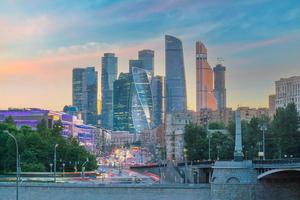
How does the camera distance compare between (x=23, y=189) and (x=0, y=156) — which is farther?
(x=0, y=156)

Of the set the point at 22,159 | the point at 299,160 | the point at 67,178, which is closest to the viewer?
the point at 299,160

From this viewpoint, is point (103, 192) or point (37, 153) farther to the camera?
point (37, 153)

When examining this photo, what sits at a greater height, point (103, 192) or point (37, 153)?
point (37, 153)

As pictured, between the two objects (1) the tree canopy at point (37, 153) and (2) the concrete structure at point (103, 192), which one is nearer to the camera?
(2) the concrete structure at point (103, 192)

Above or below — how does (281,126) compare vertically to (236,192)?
above

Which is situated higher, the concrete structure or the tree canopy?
the tree canopy

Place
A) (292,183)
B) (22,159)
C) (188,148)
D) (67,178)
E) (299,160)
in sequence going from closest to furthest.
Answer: (299,160) < (292,183) < (67,178) < (22,159) < (188,148)

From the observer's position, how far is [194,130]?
156750mm

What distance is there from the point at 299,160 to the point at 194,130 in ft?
231

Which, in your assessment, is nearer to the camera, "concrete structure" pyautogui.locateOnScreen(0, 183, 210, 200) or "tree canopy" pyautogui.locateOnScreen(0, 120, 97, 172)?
"concrete structure" pyautogui.locateOnScreen(0, 183, 210, 200)

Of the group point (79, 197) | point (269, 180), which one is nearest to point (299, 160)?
point (269, 180)

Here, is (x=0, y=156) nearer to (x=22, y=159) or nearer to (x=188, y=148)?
(x=22, y=159)

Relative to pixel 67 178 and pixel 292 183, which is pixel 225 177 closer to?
pixel 292 183

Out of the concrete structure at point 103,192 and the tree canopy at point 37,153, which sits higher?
the tree canopy at point 37,153
